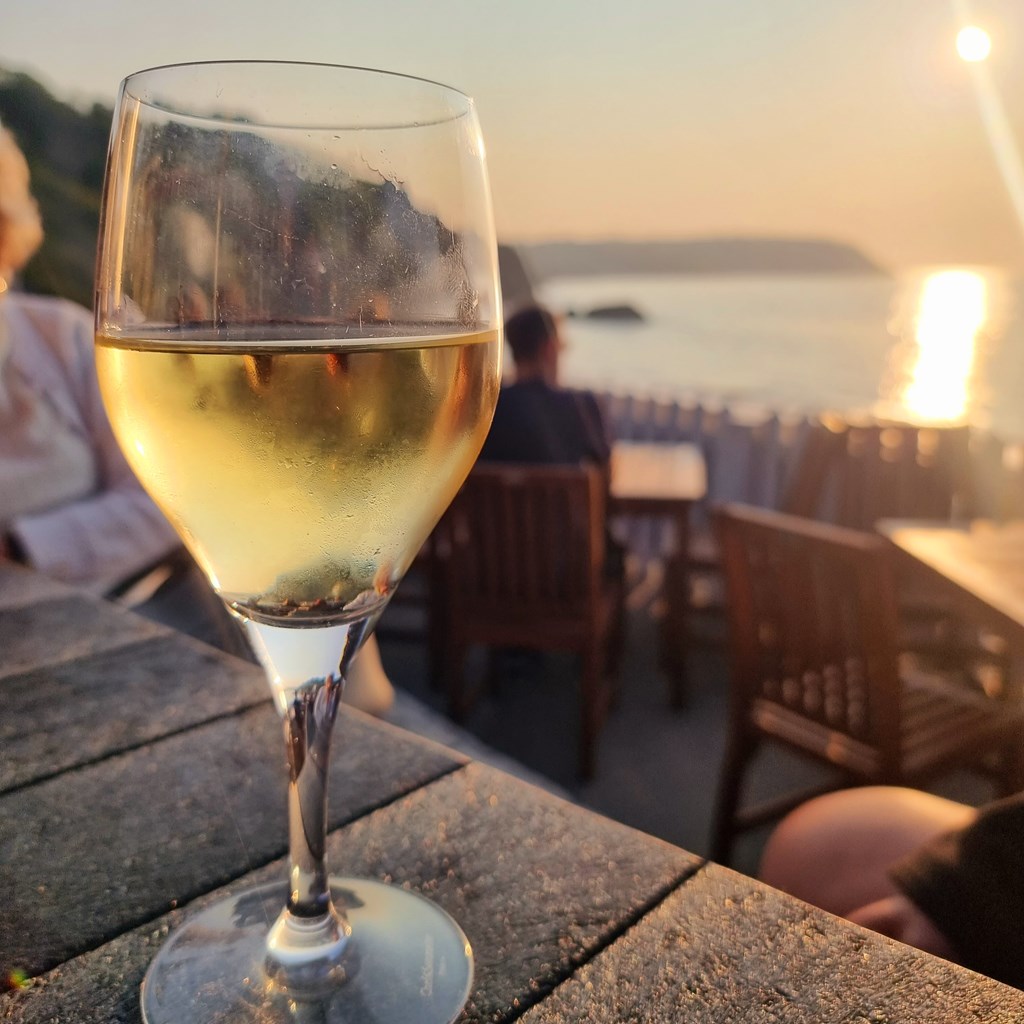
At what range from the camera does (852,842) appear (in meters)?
1.41

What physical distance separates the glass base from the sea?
5017 mm

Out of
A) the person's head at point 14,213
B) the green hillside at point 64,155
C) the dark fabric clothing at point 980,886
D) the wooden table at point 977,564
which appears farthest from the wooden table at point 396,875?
the green hillside at point 64,155

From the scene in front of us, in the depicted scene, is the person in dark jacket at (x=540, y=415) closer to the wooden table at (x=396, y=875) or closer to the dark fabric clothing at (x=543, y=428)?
the dark fabric clothing at (x=543, y=428)

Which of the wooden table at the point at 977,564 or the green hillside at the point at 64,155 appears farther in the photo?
the green hillside at the point at 64,155

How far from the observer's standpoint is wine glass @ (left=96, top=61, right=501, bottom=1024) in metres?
0.40

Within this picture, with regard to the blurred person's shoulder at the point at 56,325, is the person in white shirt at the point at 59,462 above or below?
below

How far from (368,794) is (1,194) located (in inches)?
82.8

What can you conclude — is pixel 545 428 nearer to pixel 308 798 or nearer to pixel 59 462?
pixel 59 462

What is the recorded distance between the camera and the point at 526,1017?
405mm

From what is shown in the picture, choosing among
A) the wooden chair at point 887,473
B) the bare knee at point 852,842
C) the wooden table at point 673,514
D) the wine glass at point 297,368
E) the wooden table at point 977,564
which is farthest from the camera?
the wooden chair at point 887,473

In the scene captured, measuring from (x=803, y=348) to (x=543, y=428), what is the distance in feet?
81.0

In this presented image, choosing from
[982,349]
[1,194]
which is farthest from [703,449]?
[982,349]

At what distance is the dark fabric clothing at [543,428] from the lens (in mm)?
3750

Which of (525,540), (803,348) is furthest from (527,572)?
(803,348)
